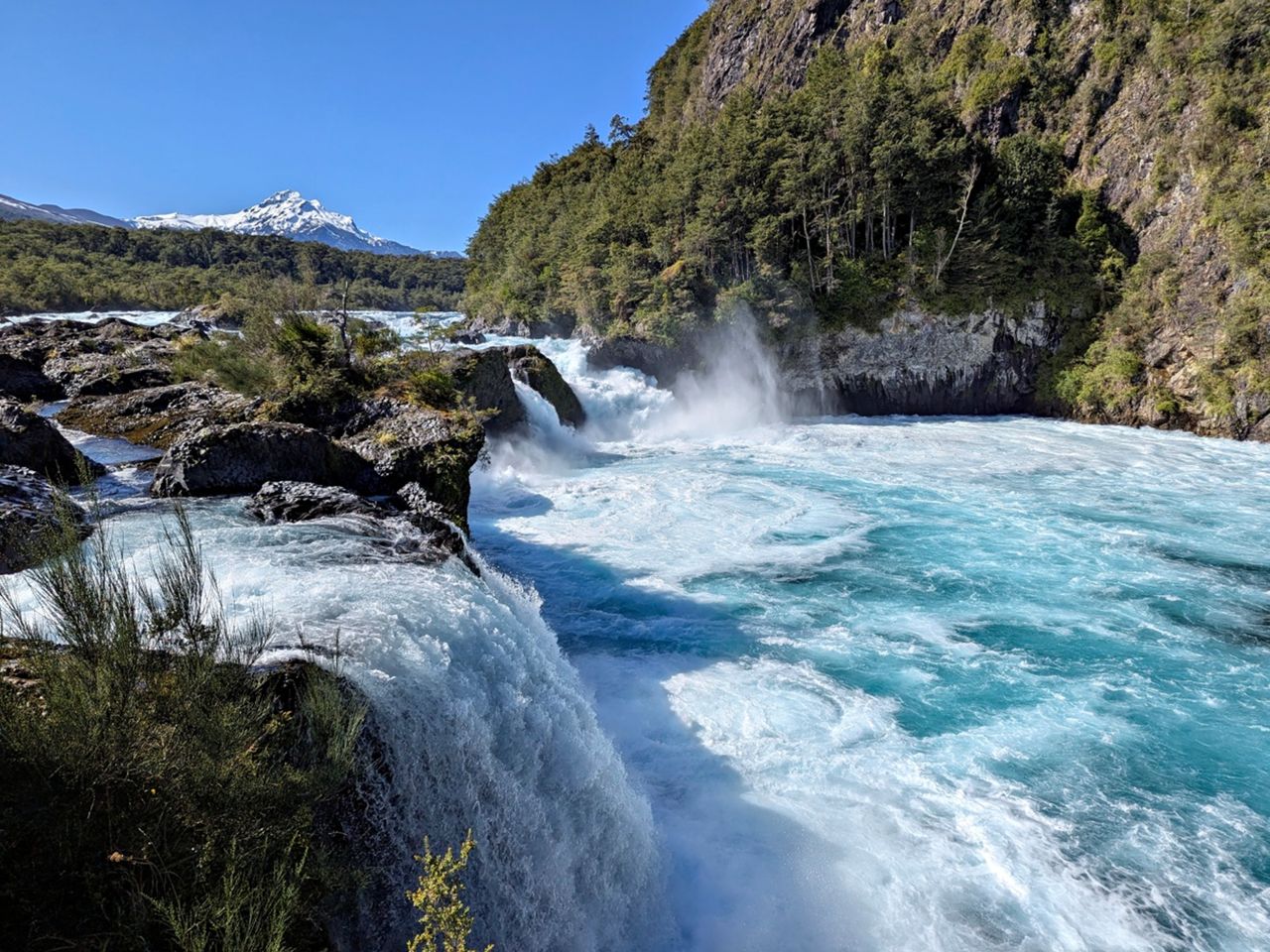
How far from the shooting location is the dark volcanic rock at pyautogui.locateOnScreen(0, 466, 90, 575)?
5297 millimetres

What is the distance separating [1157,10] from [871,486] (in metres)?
24.9

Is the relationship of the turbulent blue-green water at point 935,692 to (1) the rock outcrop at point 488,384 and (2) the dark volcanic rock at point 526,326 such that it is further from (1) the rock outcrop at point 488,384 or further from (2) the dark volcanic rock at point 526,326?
(2) the dark volcanic rock at point 526,326

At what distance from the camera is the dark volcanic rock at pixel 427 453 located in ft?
34.2

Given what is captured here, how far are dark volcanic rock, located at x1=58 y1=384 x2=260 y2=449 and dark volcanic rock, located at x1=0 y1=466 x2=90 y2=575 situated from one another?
4076 mm

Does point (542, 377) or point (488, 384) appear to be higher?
point (542, 377)

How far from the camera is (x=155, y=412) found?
13.3m

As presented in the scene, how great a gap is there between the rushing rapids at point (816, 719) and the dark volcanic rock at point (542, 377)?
311 inches

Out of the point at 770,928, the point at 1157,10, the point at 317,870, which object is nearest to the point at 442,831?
the point at 317,870

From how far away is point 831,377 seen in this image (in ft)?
84.7

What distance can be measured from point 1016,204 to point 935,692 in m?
25.7

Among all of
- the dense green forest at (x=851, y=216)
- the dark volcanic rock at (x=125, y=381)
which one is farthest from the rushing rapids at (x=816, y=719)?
the dense green forest at (x=851, y=216)

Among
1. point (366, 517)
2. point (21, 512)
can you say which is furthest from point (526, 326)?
point (21, 512)

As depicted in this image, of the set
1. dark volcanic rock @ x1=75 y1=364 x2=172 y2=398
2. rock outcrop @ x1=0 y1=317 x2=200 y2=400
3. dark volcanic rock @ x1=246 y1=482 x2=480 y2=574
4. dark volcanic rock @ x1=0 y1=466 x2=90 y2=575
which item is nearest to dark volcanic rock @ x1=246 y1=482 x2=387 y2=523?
dark volcanic rock @ x1=246 y1=482 x2=480 y2=574

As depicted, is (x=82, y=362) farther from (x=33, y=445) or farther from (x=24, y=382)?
(x=33, y=445)
